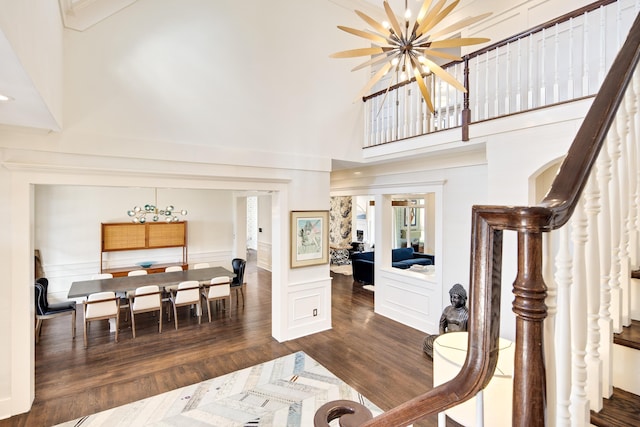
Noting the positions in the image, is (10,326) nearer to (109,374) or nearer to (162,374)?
(109,374)

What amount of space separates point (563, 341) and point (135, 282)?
251 inches

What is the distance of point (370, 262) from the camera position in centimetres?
817

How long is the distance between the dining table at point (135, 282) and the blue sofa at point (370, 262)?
3523 millimetres

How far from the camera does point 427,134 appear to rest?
4430mm

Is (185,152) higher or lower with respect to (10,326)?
higher

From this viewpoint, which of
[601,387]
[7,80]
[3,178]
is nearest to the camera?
[601,387]

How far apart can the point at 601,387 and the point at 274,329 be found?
4.54m

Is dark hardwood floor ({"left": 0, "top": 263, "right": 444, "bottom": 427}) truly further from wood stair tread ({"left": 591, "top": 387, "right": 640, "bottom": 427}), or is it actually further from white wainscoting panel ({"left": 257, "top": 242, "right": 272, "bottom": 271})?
white wainscoting panel ({"left": 257, "top": 242, "right": 272, "bottom": 271})

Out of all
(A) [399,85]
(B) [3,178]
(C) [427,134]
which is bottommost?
(B) [3,178]

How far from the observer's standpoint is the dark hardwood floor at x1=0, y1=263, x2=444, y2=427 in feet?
11.5

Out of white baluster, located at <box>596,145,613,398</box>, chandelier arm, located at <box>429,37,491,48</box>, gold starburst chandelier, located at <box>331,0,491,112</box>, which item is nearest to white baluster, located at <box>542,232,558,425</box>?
white baluster, located at <box>596,145,613,398</box>

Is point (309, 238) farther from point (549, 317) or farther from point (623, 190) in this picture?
point (549, 317)

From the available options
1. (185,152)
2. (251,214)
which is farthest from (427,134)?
(251,214)

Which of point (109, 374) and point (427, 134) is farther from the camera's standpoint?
point (427, 134)
